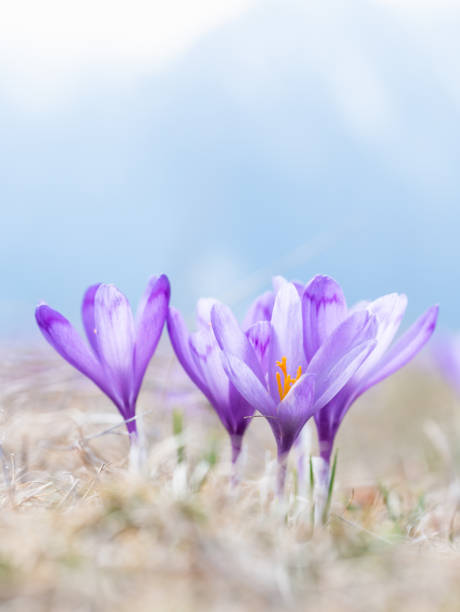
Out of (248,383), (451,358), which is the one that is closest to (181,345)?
(248,383)

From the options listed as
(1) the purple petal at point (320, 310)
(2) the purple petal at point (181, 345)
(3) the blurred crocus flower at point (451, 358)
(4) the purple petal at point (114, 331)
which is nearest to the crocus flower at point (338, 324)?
(1) the purple petal at point (320, 310)

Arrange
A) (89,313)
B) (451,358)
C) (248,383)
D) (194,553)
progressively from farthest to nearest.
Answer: (451,358), (89,313), (248,383), (194,553)

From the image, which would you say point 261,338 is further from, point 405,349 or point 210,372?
point 405,349

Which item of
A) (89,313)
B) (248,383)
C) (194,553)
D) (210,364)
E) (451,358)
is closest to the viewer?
(194,553)

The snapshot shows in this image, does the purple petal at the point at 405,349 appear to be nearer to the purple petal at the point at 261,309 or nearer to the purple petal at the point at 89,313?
the purple petal at the point at 261,309

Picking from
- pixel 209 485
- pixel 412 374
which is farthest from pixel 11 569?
pixel 412 374

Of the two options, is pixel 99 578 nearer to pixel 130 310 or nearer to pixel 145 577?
pixel 145 577
